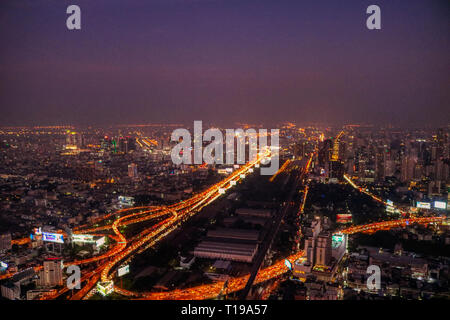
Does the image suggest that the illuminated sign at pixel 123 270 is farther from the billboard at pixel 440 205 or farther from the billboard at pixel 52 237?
the billboard at pixel 440 205

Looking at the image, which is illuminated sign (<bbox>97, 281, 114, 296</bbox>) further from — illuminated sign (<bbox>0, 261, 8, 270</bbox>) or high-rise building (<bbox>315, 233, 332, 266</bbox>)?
high-rise building (<bbox>315, 233, 332, 266</bbox>)

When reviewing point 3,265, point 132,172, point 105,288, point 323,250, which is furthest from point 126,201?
point 323,250

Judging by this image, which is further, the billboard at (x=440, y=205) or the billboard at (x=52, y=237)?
the billboard at (x=440, y=205)

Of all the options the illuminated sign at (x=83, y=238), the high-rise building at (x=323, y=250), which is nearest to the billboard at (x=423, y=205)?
the high-rise building at (x=323, y=250)

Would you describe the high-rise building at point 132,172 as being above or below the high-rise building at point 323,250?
above

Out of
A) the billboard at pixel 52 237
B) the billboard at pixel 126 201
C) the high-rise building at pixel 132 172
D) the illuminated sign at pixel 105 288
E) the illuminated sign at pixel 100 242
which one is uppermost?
the high-rise building at pixel 132 172

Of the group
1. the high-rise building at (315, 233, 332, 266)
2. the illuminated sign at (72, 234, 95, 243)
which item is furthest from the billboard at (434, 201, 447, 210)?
the illuminated sign at (72, 234, 95, 243)
